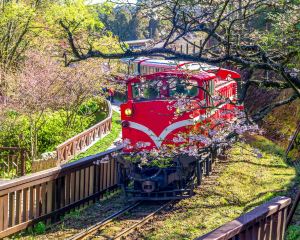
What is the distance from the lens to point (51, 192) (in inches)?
390

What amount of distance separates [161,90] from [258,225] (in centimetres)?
779

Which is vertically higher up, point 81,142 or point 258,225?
point 258,225

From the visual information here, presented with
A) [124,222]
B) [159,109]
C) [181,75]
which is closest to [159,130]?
[159,109]

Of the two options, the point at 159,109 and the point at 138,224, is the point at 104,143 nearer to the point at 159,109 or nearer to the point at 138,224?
the point at 159,109

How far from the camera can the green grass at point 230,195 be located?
9492mm

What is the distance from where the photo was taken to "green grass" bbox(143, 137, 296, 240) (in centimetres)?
949

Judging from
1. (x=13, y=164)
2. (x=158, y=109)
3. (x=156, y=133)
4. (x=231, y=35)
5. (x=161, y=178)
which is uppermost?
(x=231, y=35)

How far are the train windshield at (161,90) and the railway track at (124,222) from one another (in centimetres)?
229

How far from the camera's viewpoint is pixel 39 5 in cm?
2562

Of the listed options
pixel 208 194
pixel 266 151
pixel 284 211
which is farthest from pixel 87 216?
pixel 266 151

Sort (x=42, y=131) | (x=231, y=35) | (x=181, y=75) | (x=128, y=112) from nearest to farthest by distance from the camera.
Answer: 1. (x=231, y=35)
2. (x=181, y=75)
3. (x=128, y=112)
4. (x=42, y=131)

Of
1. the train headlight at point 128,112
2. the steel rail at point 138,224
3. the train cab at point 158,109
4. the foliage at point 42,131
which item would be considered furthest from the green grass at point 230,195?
the foliage at point 42,131

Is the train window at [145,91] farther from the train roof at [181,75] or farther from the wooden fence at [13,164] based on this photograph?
the wooden fence at [13,164]

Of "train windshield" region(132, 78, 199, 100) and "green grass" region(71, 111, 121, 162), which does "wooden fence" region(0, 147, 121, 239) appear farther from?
"green grass" region(71, 111, 121, 162)
